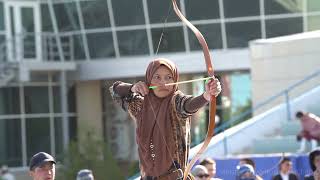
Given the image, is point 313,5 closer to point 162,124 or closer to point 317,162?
point 317,162

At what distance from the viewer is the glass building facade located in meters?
31.1

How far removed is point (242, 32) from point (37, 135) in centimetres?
852

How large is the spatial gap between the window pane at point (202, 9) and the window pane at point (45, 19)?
591cm

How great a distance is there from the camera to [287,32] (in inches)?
1189

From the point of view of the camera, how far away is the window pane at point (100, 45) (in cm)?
3378

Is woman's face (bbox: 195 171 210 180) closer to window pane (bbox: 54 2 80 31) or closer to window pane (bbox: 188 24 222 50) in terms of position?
window pane (bbox: 188 24 222 50)

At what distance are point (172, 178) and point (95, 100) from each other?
95.1 feet

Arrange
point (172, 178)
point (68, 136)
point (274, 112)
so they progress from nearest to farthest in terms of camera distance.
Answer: point (172, 178), point (274, 112), point (68, 136)

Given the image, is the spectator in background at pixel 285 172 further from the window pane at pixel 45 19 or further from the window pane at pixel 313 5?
the window pane at pixel 45 19

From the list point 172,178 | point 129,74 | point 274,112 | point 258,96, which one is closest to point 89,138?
point 129,74

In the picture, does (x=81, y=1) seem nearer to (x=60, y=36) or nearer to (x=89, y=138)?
(x=60, y=36)

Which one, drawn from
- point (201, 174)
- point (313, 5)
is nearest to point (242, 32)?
point (313, 5)

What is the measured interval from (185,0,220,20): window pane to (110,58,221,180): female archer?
2365 centimetres

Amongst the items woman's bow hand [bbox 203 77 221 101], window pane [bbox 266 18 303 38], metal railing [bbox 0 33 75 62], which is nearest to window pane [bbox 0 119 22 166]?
metal railing [bbox 0 33 75 62]
